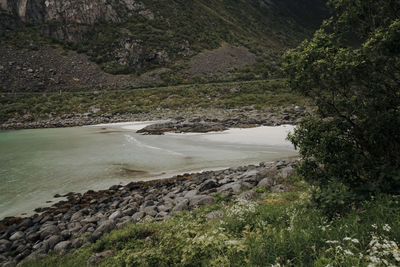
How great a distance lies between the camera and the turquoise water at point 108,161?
12.4 meters

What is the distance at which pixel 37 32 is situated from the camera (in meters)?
101

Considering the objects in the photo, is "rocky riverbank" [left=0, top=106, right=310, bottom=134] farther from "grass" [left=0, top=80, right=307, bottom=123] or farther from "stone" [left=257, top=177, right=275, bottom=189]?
"stone" [left=257, top=177, right=275, bottom=189]

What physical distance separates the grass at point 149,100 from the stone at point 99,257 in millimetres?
45618

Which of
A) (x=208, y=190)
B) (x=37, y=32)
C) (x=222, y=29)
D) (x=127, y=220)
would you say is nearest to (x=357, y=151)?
(x=208, y=190)

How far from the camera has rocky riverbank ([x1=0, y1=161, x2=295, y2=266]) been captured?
711 centimetres

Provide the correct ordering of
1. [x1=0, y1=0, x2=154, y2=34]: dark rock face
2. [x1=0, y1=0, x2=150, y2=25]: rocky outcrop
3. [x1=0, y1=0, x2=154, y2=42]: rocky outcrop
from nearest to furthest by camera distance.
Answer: [x1=0, y1=0, x2=154, y2=42]: rocky outcrop < [x1=0, y1=0, x2=154, y2=34]: dark rock face < [x1=0, y1=0, x2=150, y2=25]: rocky outcrop

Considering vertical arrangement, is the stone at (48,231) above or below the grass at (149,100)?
below

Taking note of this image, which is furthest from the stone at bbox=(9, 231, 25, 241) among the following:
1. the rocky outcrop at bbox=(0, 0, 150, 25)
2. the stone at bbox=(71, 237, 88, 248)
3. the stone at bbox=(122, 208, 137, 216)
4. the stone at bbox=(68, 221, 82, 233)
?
the rocky outcrop at bbox=(0, 0, 150, 25)

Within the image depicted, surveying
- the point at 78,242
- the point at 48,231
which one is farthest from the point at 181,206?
the point at 48,231

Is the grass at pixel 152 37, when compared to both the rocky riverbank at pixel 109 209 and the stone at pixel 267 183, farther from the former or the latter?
the stone at pixel 267 183

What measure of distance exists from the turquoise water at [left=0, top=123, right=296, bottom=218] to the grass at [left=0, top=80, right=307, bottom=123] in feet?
95.5

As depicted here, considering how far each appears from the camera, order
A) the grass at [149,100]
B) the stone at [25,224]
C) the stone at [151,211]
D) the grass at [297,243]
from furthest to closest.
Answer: the grass at [149,100] < the stone at [25,224] < the stone at [151,211] < the grass at [297,243]

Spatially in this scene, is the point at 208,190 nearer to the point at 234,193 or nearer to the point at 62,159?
the point at 234,193

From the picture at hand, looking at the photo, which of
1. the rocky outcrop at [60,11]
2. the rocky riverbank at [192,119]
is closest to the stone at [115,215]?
the rocky riverbank at [192,119]
